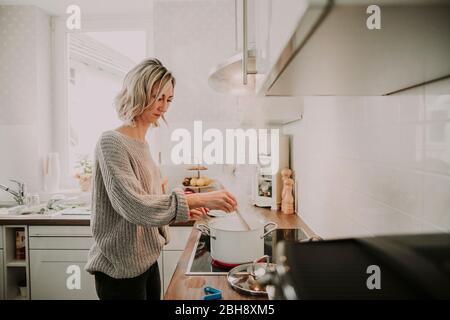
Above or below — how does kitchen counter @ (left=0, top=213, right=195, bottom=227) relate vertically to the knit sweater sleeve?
below

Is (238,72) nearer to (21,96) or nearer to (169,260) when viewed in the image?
(169,260)

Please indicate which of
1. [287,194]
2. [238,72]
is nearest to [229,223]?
[238,72]

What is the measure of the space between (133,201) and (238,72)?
599mm

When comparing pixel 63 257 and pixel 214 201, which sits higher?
pixel 214 201

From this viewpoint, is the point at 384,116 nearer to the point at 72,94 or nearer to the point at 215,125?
the point at 215,125

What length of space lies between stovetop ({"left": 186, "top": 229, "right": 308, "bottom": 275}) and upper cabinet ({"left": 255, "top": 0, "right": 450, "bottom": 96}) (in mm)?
599

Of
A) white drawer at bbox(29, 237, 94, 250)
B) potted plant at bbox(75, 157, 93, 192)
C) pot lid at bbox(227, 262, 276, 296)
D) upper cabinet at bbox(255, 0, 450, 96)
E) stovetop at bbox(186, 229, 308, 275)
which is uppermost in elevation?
upper cabinet at bbox(255, 0, 450, 96)

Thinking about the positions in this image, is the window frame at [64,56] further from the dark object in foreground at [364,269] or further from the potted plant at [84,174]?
the dark object in foreground at [364,269]

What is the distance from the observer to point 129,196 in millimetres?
937

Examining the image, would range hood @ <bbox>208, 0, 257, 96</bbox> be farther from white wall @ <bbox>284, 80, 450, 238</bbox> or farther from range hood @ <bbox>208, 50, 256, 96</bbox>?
white wall @ <bbox>284, 80, 450, 238</bbox>

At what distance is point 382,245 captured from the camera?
0.47m

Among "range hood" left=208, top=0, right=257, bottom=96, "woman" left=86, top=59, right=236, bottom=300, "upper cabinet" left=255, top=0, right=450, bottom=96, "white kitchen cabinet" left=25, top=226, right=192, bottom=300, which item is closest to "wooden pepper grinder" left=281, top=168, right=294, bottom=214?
"range hood" left=208, top=0, right=257, bottom=96

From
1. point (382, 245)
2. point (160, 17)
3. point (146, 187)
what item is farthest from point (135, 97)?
point (160, 17)

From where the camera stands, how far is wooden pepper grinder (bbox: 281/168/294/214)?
1688 millimetres
